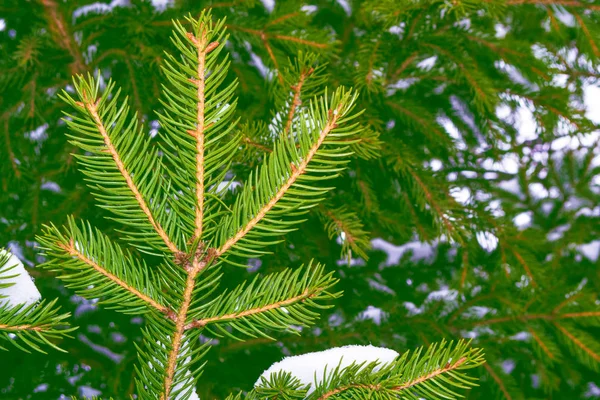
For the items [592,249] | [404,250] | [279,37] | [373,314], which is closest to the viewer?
[279,37]

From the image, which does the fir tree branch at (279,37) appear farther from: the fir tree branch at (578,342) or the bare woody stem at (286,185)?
the fir tree branch at (578,342)

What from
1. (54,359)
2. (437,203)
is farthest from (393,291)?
(54,359)

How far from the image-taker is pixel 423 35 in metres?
1.60

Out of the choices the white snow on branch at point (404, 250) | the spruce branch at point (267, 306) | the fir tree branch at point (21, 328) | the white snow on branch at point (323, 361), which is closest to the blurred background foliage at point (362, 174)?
the white snow on branch at point (404, 250)

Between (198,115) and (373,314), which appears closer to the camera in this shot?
(198,115)

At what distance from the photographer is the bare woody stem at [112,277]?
2.28ft

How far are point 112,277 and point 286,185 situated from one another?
0.27 metres

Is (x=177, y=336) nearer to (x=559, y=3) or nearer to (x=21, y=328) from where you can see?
(x=21, y=328)

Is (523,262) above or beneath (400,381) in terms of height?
beneath

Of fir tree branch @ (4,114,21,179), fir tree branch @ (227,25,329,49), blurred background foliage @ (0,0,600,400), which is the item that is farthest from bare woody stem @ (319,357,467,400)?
fir tree branch @ (4,114,21,179)

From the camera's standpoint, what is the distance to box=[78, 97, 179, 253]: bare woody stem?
2.22ft

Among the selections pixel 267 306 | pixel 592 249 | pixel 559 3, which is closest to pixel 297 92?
pixel 267 306

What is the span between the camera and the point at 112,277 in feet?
2.39

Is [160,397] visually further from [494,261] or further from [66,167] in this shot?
[494,261]
